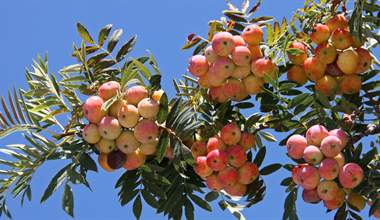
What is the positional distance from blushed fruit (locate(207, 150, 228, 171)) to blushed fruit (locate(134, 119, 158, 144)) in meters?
0.30

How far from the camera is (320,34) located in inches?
171

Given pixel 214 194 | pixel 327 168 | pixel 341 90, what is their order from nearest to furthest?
pixel 327 168
pixel 341 90
pixel 214 194

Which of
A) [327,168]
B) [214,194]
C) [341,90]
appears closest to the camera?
[327,168]

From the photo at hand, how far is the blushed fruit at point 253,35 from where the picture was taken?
4363 millimetres

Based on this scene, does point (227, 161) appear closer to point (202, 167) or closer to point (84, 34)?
point (202, 167)

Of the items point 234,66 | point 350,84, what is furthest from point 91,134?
point 350,84

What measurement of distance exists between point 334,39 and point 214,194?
1037mm

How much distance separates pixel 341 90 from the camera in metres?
4.29

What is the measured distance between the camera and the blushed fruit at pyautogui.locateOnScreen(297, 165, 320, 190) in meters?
4.06

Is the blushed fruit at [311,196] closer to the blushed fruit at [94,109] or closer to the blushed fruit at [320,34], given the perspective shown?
the blushed fruit at [320,34]

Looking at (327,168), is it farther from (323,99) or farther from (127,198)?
(127,198)

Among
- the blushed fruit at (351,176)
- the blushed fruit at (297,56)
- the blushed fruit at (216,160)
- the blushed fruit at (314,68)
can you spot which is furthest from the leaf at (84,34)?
the blushed fruit at (351,176)

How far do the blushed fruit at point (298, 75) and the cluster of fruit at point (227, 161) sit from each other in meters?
0.37

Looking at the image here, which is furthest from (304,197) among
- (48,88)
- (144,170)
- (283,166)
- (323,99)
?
(48,88)
